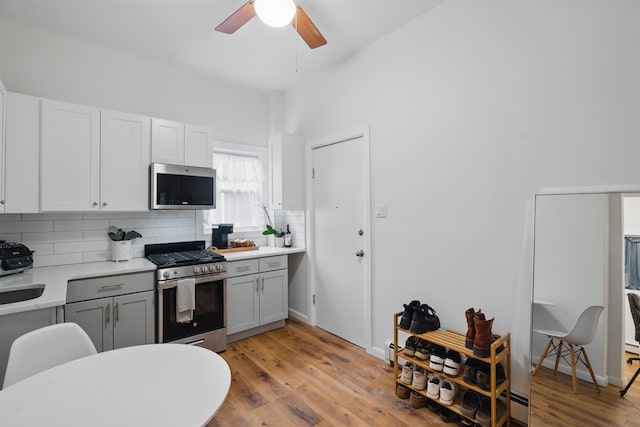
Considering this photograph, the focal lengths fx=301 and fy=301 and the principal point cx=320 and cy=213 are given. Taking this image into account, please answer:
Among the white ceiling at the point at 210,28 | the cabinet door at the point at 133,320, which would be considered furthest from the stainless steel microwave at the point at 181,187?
the white ceiling at the point at 210,28

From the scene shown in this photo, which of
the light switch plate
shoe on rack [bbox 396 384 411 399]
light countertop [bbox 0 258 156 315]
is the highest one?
the light switch plate

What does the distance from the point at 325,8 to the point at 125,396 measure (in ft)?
8.57

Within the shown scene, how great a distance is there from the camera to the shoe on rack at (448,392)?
1.93m

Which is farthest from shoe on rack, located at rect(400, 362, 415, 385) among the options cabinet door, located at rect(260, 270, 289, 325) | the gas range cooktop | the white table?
the gas range cooktop

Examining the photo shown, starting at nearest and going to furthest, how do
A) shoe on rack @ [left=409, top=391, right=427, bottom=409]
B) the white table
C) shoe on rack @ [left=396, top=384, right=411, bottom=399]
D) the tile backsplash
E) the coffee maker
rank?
the white table
shoe on rack @ [left=409, top=391, right=427, bottom=409]
shoe on rack @ [left=396, top=384, right=411, bottom=399]
the tile backsplash
the coffee maker

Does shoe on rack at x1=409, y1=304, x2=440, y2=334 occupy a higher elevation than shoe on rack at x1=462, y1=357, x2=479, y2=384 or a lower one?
higher

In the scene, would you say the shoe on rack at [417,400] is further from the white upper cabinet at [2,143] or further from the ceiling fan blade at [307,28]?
the white upper cabinet at [2,143]

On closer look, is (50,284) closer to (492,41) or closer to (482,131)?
(482,131)

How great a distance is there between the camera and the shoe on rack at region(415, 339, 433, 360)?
2111mm

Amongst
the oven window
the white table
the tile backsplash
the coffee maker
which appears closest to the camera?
the white table

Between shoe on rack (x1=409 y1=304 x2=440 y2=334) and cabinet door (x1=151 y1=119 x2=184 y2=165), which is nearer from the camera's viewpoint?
shoe on rack (x1=409 y1=304 x2=440 y2=334)

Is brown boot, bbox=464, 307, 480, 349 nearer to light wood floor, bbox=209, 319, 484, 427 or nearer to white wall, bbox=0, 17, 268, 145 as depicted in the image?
light wood floor, bbox=209, 319, 484, 427

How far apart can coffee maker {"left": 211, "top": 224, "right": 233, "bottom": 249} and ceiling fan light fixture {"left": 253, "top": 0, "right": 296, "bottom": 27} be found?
2219 millimetres

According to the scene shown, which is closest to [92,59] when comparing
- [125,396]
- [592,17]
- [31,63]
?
[31,63]
